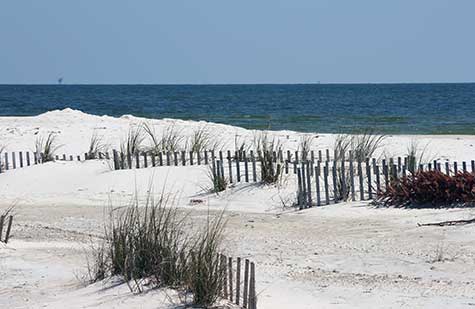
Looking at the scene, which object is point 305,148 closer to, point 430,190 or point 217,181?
point 217,181

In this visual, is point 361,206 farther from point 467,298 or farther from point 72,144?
point 72,144

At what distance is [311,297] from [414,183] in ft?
17.6

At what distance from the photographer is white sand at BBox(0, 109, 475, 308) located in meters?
8.37

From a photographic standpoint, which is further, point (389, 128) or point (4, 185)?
point (389, 128)

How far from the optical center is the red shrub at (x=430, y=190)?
12812 millimetres

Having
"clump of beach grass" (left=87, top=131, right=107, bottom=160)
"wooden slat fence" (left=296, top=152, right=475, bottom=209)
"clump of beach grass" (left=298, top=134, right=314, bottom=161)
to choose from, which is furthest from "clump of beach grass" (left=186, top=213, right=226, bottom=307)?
"clump of beach grass" (left=87, top=131, right=107, bottom=160)

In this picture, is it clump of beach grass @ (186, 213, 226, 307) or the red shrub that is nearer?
clump of beach grass @ (186, 213, 226, 307)

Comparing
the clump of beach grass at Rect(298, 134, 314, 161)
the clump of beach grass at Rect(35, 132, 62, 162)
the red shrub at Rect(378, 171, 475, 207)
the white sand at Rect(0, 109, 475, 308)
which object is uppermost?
the clump of beach grass at Rect(35, 132, 62, 162)

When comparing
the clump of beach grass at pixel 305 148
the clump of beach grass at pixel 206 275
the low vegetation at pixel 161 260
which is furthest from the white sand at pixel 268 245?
the clump of beach grass at pixel 305 148

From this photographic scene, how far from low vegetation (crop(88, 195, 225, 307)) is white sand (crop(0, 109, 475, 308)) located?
0.19 meters

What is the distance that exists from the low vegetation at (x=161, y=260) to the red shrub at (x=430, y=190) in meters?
5.08

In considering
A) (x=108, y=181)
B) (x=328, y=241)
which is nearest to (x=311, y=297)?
(x=328, y=241)

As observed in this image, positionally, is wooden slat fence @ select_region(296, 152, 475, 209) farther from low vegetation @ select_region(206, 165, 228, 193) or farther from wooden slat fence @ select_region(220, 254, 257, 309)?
wooden slat fence @ select_region(220, 254, 257, 309)

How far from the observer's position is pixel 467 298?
8.02m
